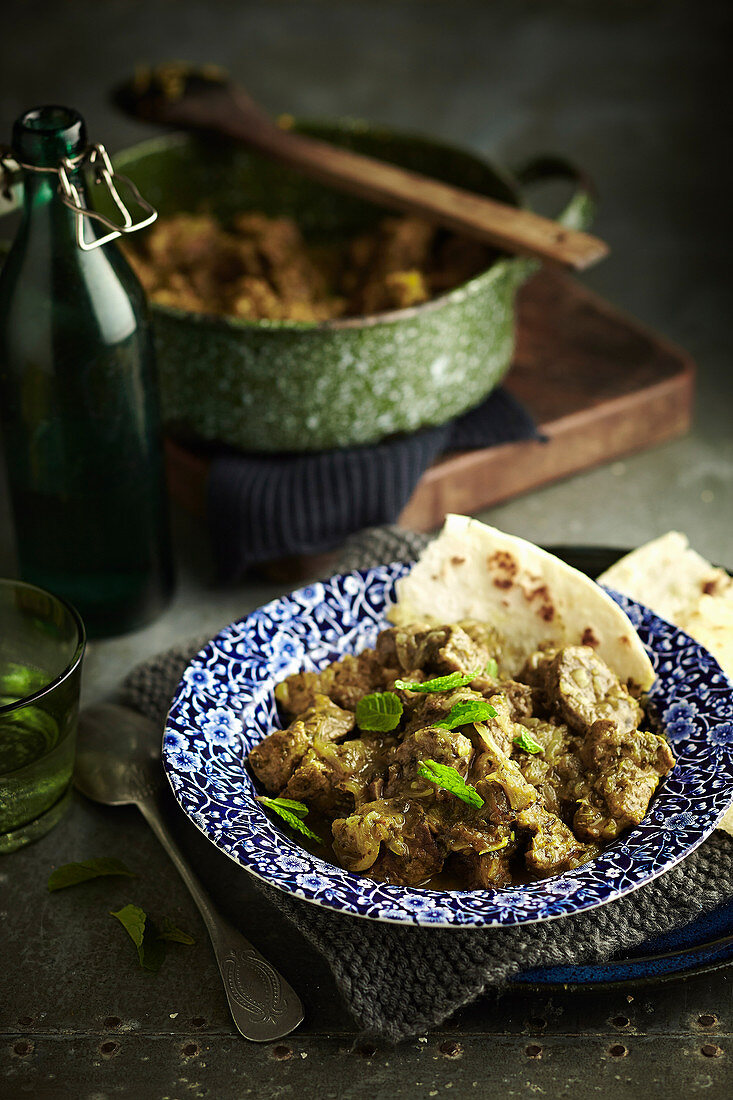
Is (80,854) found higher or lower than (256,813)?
lower

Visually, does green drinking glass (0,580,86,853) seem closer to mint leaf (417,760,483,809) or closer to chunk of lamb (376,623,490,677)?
chunk of lamb (376,623,490,677)

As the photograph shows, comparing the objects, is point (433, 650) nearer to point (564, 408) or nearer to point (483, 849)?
point (483, 849)

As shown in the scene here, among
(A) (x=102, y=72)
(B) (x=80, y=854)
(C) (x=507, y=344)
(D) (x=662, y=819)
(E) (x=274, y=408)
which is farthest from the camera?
(A) (x=102, y=72)

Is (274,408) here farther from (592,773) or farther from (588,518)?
(592,773)

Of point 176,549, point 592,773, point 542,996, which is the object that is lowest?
point 176,549

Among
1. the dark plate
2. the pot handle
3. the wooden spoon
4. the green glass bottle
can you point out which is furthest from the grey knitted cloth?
the pot handle

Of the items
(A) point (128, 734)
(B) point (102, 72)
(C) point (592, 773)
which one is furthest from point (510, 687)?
(B) point (102, 72)

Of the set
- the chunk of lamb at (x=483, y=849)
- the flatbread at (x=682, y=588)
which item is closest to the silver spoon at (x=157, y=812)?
the chunk of lamb at (x=483, y=849)
